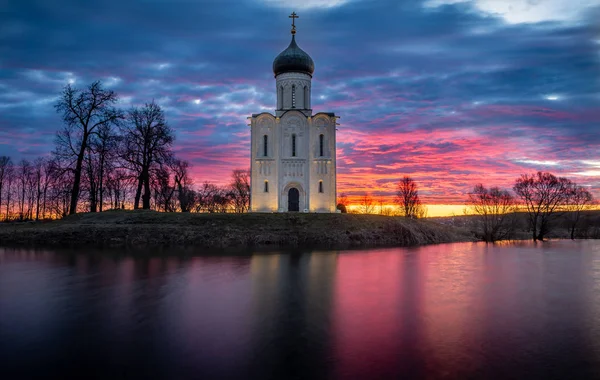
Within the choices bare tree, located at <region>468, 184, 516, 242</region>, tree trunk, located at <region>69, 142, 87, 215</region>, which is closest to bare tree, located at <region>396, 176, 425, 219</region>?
bare tree, located at <region>468, 184, 516, 242</region>

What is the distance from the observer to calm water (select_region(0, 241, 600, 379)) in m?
6.06

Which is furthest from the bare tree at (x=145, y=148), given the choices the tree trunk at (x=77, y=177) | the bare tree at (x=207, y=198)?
the bare tree at (x=207, y=198)

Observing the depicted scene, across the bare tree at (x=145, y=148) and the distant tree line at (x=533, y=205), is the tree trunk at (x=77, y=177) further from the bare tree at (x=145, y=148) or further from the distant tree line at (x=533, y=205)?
the distant tree line at (x=533, y=205)

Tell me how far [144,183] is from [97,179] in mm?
3653

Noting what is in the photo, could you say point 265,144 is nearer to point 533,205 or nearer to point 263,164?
point 263,164

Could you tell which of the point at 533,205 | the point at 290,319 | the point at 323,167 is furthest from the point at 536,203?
the point at 290,319

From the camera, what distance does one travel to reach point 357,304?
405 inches

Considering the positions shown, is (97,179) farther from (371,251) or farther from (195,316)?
(195,316)

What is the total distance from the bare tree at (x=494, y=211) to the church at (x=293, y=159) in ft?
42.3

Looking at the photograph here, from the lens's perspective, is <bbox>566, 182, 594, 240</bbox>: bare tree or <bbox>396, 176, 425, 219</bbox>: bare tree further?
<bbox>396, 176, 425, 219</bbox>: bare tree

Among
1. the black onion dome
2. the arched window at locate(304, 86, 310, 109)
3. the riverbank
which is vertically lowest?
the riverbank

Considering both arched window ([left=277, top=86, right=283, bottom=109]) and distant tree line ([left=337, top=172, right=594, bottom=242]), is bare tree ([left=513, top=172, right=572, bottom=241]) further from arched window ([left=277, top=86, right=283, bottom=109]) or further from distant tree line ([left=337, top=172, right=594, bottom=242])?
arched window ([left=277, top=86, right=283, bottom=109])

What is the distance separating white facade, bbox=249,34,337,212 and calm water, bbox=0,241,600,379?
22368 mm

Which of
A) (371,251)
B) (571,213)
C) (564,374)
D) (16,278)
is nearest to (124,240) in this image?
(16,278)
